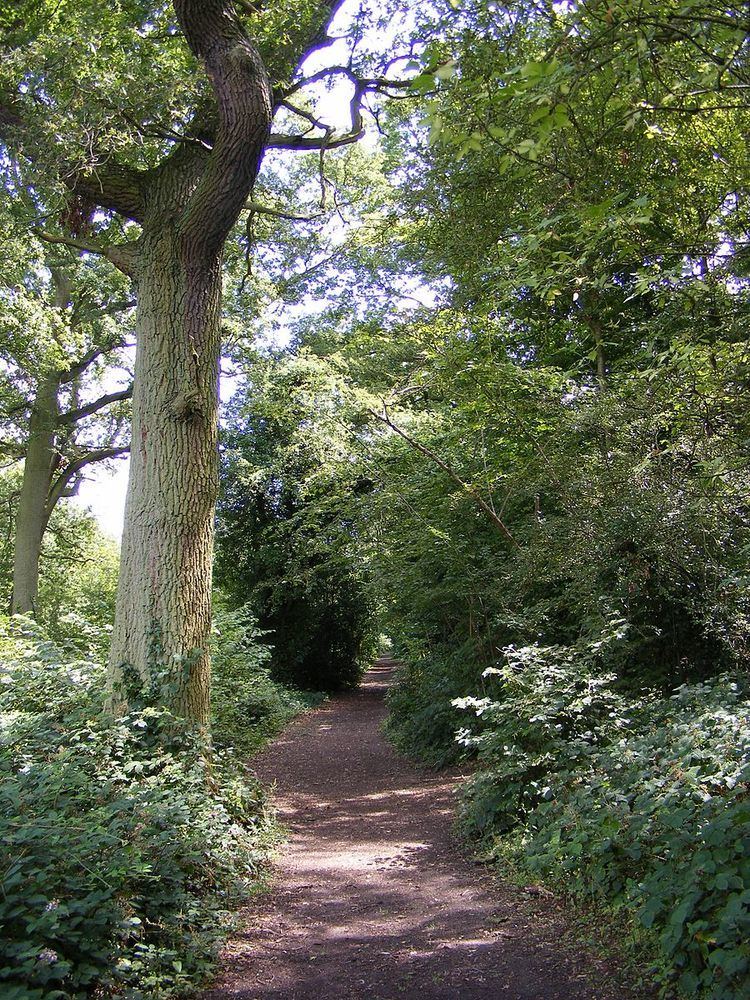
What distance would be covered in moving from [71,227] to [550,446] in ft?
19.4

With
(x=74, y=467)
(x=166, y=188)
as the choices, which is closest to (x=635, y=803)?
(x=166, y=188)

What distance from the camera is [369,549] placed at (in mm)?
11719

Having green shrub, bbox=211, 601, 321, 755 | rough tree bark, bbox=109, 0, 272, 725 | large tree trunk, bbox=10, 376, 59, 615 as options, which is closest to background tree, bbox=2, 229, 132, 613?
large tree trunk, bbox=10, 376, 59, 615

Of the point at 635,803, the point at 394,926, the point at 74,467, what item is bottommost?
the point at 394,926

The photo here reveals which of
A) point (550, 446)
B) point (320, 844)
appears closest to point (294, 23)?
point (550, 446)

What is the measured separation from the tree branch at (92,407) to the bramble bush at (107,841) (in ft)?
39.0

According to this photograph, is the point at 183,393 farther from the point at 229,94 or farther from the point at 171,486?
the point at 229,94

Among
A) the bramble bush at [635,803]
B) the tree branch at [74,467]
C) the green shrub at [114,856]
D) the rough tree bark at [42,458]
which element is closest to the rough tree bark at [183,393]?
the green shrub at [114,856]

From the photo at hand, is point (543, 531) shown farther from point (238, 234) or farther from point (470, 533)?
point (238, 234)

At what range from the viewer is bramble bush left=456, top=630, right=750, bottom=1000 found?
3338mm

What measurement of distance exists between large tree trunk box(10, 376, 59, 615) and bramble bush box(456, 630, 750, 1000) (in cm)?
1341

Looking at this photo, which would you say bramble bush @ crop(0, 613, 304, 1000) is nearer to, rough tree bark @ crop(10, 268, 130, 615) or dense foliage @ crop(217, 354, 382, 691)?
dense foliage @ crop(217, 354, 382, 691)

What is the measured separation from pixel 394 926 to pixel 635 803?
6.18 feet

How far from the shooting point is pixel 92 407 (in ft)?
59.8
